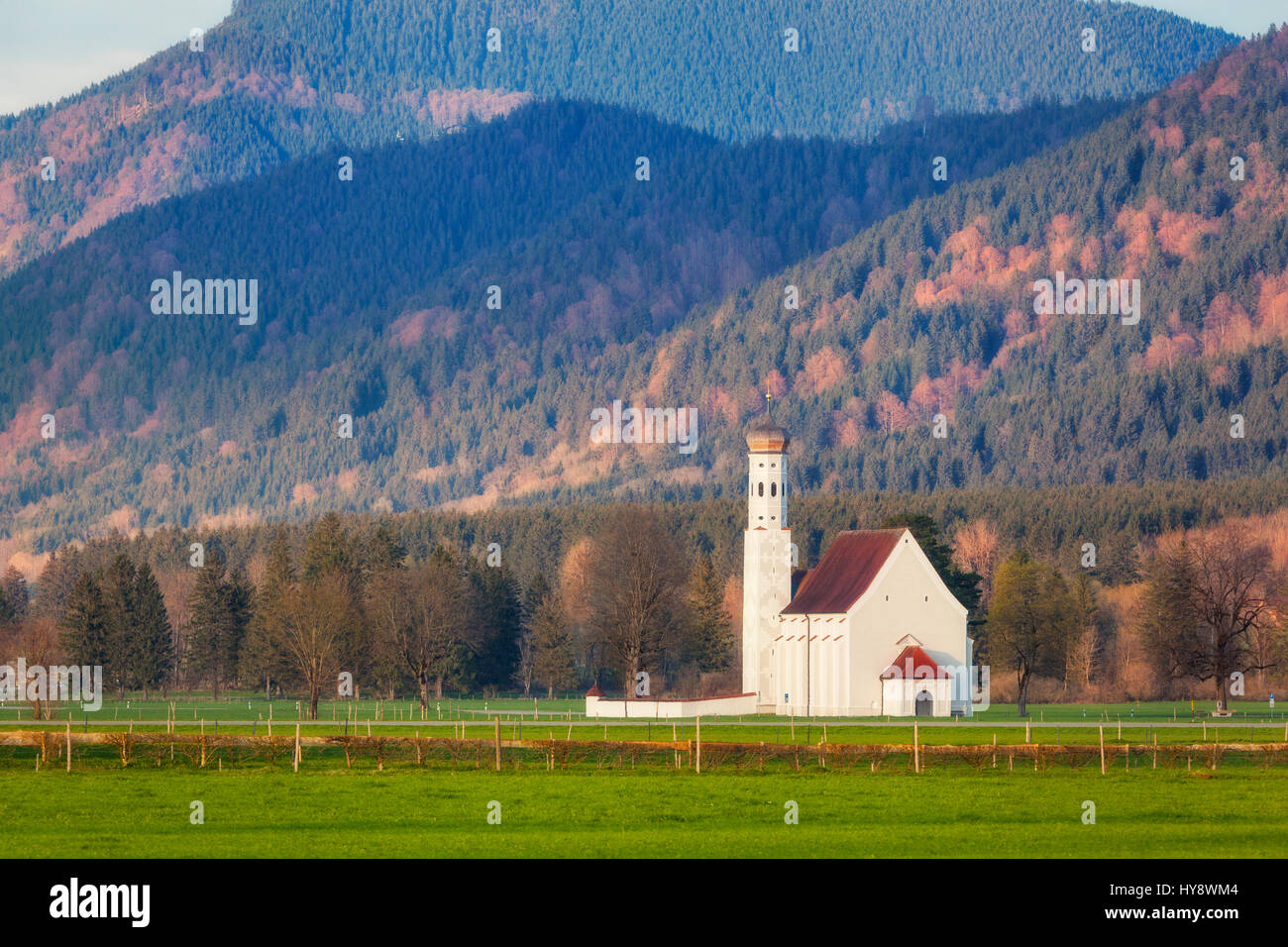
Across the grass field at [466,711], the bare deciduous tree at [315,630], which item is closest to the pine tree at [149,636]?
the grass field at [466,711]

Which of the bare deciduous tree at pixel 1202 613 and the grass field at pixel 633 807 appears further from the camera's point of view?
the bare deciduous tree at pixel 1202 613

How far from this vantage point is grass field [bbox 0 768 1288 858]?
4209 centimetres

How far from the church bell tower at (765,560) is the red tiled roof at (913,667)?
1004cm

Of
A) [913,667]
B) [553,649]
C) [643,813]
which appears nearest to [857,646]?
[913,667]

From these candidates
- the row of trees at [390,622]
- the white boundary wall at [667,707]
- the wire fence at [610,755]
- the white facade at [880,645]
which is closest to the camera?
the wire fence at [610,755]

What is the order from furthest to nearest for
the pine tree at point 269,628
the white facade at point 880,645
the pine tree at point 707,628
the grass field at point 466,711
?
the pine tree at point 707,628
the pine tree at point 269,628
the white facade at point 880,645
the grass field at point 466,711

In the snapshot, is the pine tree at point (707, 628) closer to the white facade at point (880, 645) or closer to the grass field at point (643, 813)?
the white facade at point (880, 645)

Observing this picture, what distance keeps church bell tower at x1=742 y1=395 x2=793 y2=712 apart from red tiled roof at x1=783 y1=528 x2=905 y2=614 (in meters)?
1.82

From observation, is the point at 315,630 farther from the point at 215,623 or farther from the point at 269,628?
the point at 215,623

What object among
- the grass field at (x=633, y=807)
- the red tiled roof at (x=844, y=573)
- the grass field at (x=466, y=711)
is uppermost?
the red tiled roof at (x=844, y=573)

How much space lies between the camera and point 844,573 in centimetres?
11869

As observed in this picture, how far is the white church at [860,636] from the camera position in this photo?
112 metres
